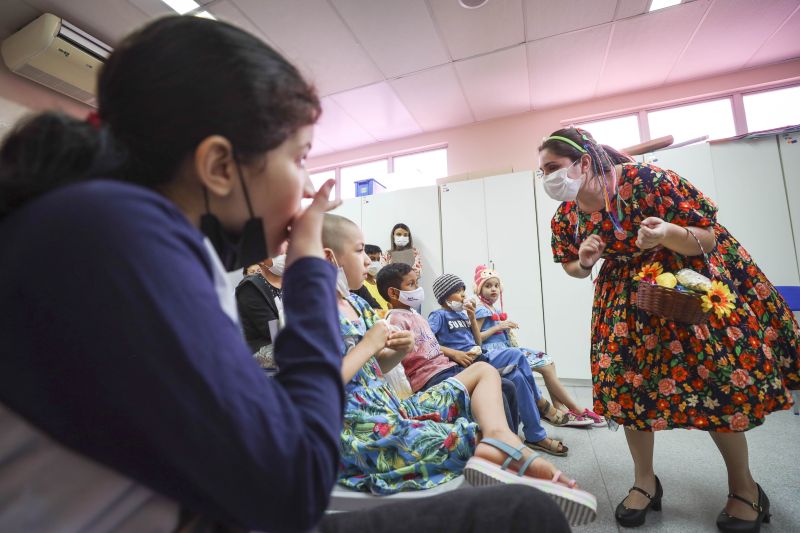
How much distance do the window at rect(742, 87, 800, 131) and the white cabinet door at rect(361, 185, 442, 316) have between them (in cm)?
347

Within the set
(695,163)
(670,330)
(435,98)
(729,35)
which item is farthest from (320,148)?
(670,330)

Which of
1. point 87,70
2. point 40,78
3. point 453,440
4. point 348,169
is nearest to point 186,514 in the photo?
point 453,440

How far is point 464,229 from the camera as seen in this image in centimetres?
438

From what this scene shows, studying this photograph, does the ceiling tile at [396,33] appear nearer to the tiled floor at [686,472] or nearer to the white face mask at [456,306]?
the white face mask at [456,306]

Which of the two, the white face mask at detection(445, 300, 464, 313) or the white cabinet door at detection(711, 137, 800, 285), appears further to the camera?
the white cabinet door at detection(711, 137, 800, 285)

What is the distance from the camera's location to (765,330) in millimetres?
1316

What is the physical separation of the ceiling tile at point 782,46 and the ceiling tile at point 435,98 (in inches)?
112

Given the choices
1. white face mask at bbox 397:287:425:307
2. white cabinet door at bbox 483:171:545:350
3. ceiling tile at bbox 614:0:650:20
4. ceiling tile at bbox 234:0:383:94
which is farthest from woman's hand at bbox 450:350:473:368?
ceiling tile at bbox 614:0:650:20

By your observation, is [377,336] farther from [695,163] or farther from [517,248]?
[695,163]

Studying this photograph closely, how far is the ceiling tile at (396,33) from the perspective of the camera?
3061 mm

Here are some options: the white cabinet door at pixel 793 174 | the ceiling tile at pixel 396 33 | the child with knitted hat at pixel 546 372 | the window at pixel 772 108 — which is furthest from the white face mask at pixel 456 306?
the window at pixel 772 108

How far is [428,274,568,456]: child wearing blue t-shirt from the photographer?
1.92 m

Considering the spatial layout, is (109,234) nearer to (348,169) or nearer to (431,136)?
(431,136)

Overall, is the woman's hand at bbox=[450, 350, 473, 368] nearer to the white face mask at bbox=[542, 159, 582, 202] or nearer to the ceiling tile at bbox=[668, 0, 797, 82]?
the white face mask at bbox=[542, 159, 582, 202]
